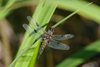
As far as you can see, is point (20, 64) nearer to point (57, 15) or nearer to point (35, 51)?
point (35, 51)

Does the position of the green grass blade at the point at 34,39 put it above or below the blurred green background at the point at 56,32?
above

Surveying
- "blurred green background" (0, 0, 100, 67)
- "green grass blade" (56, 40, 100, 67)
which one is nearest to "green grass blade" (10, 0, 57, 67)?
"green grass blade" (56, 40, 100, 67)

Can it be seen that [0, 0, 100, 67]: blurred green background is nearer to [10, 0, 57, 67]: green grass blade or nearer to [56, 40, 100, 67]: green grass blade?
[56, 40, 100, 67]: green grass blade

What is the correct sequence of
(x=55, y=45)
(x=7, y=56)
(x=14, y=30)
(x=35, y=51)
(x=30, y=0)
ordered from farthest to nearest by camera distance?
(x=14, y=30), (x=7, y=56), (x=30, y=0), (x=55, y=45), (x=35, y=51)

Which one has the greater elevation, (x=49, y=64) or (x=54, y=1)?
Result: (x=54, y=1)

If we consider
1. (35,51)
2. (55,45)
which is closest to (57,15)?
(55,45)

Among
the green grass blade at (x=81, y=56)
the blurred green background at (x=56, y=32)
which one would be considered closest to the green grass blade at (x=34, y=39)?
the green grass blade at (x=81, y=56)

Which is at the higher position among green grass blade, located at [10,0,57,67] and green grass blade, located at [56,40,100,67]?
green grass blade, located at [10,0,57,67]

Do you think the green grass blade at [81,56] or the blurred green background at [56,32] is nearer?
the green grass blade at [81,56]

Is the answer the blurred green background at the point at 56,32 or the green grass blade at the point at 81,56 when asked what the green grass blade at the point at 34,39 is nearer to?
the green grass blade at the point at 81,56

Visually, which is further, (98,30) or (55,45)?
(98,30)

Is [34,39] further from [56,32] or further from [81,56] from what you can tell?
[56,32]
